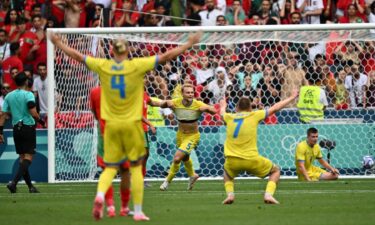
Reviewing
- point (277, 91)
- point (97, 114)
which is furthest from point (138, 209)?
point (277, 91)

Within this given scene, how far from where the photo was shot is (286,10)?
27.8 metres

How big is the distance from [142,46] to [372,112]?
5236 millimetres

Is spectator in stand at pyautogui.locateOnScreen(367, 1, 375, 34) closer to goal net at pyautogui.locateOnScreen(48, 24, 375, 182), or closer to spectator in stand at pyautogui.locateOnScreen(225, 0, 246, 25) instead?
goal net at pyautogui.locateOnScreen(48, 24, 375, 182)

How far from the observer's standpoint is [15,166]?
81.7 ft

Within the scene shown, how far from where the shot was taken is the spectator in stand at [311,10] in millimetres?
27688

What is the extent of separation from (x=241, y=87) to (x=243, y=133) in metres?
8.07

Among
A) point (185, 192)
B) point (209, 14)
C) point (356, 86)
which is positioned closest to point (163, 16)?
point (209, 14)

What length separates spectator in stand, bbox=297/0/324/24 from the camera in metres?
27.7

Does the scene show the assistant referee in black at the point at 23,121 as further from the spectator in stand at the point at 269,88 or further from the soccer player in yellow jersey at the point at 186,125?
the spectator in stand at the point at 269,88

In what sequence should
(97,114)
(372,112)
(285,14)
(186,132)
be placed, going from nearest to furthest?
(97,114) < (186,132) < (372,112) < (285,14)

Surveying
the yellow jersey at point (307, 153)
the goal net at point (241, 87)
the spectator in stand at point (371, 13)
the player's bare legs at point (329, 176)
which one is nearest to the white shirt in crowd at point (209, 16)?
the goal net at point (241, 87)

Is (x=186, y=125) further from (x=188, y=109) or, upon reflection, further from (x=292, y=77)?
Answer: (x=292, y=77)

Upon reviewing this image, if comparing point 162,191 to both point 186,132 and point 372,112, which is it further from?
point 372,112

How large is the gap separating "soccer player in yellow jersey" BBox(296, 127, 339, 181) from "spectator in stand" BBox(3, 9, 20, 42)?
9178 millimetres
